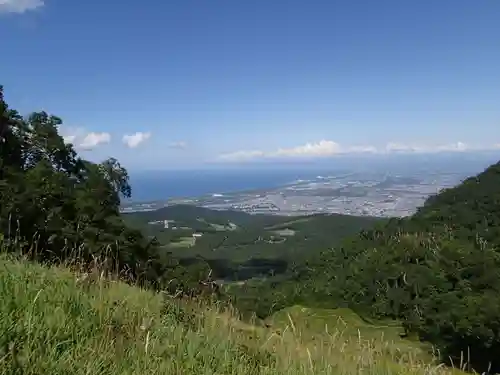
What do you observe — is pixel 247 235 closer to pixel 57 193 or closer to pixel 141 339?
pixel 57 193

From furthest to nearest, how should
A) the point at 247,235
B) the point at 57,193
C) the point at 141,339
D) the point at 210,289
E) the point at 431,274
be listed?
the point at 247,235
the point at 431,274
the point at 57,193
the point at 210,289
the point at 141,339

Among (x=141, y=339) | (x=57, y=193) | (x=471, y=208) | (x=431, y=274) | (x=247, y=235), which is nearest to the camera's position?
(x=141, y=339)

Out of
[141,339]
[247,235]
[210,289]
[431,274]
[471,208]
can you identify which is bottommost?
[247,235]

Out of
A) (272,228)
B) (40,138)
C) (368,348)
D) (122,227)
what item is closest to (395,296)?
(122,227)

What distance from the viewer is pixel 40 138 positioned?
35.8m

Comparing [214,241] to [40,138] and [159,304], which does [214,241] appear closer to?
[40,138]

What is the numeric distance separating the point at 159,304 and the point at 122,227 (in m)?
29.0

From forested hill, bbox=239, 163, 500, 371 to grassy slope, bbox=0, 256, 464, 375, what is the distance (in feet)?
105

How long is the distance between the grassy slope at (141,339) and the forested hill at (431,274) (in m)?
32.0

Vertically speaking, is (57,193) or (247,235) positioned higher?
(57,193)

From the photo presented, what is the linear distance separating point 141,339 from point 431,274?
65.8 metres

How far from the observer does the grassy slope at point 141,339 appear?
6.76 ft

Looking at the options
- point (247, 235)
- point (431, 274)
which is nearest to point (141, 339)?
point (431, 274)

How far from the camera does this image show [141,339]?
8.23 feet
